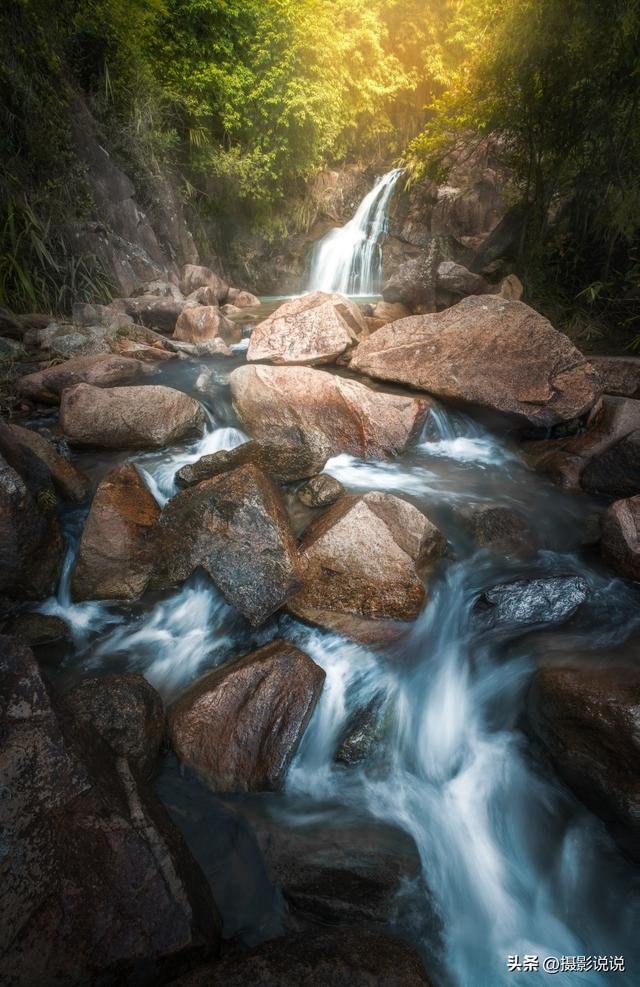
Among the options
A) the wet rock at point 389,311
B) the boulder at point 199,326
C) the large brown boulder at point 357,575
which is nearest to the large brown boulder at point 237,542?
the large brown boulder at point 357,575

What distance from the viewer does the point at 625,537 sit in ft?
11.6

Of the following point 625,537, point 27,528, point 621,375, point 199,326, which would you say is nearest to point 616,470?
point 625,537

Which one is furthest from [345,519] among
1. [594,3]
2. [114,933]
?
[594,3]

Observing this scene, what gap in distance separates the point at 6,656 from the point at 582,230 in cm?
947

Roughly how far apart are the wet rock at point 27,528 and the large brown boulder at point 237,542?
34.4 inches

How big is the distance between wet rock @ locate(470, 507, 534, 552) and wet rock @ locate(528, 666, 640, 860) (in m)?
1.43

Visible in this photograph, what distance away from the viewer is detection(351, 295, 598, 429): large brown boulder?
16.5ft

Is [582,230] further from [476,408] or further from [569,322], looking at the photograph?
[476,408]

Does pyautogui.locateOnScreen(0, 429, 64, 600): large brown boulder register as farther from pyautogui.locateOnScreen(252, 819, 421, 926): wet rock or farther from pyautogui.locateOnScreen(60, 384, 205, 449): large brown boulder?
pyautogui.locateOnScreen(252, 819, 421, 926): wet rock

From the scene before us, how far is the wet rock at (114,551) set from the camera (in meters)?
3.44

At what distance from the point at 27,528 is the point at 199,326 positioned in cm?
657

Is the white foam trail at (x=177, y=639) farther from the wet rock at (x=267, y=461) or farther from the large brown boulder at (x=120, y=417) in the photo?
the large brown boulder at (x=120, y=417)

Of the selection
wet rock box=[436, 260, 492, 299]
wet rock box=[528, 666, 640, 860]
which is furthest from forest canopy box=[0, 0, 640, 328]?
wet rock box=[528, 666, 640, 860]

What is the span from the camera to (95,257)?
32.1ft
